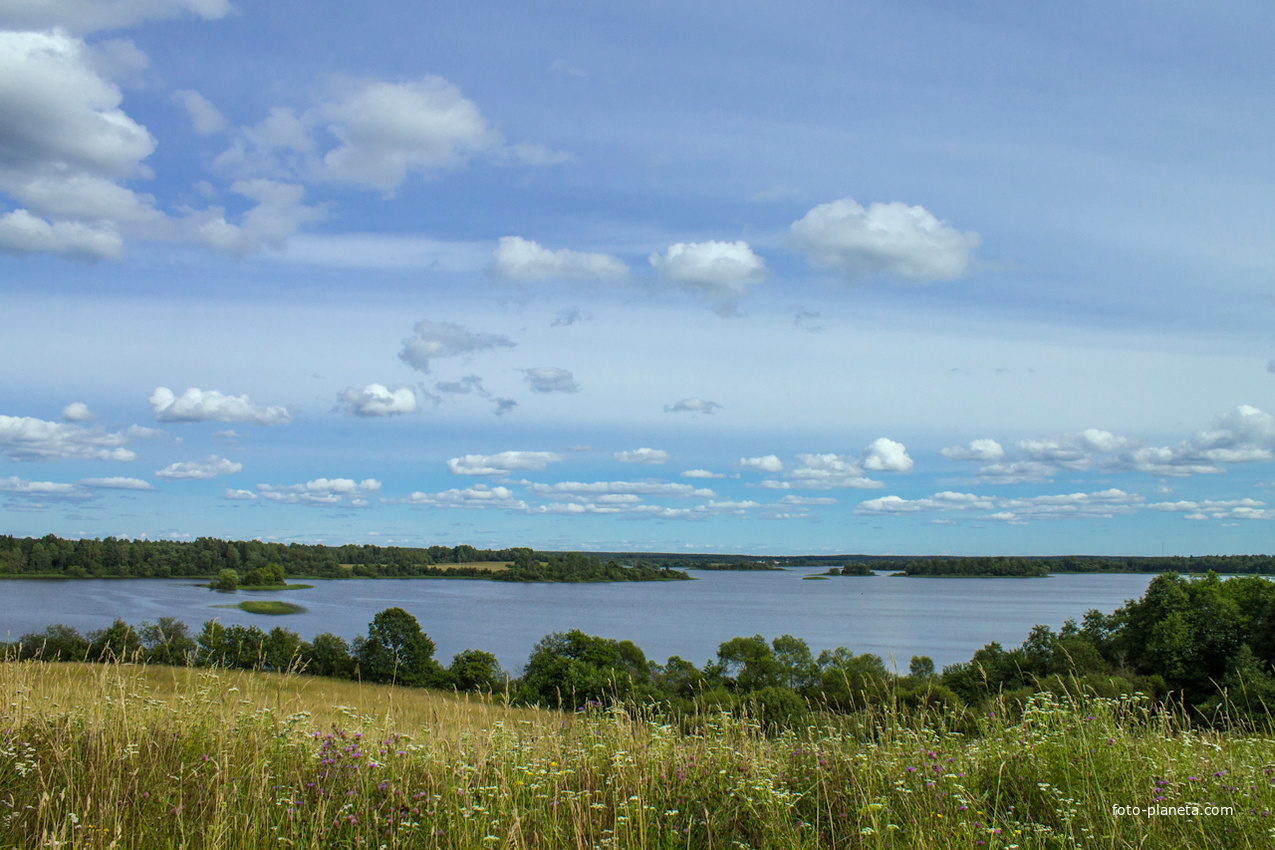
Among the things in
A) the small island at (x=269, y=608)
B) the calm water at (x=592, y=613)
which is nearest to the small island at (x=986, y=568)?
the calm water at (x=592, y=613)

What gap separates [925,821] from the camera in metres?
3.79

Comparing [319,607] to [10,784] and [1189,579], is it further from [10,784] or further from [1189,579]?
[10,784]

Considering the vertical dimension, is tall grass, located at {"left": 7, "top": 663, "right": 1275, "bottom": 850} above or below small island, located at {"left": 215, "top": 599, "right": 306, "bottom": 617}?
above

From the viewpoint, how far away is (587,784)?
4379 mm

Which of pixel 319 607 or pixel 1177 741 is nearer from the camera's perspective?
pixel 1177 741

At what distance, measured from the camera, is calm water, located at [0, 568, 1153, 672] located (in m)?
63.1

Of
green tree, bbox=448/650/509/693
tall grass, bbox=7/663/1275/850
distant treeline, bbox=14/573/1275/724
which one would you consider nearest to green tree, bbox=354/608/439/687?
distant treeline, bbox=14/573/1275/724

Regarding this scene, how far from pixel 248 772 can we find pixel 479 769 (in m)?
1.33

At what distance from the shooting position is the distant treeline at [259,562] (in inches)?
5133

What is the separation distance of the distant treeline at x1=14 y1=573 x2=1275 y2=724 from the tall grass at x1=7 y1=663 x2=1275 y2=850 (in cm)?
1510

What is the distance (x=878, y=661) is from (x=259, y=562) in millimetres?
127991

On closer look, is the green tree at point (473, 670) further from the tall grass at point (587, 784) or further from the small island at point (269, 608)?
the small island at point (269, 608)

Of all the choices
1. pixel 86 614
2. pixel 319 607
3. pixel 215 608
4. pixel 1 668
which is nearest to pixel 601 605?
pixel 319 607

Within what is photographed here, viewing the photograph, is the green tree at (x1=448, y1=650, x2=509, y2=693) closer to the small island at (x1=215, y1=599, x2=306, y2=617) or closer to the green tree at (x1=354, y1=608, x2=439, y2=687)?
the green tree at (x1=354, y1=608, x2=439, y2=687)
